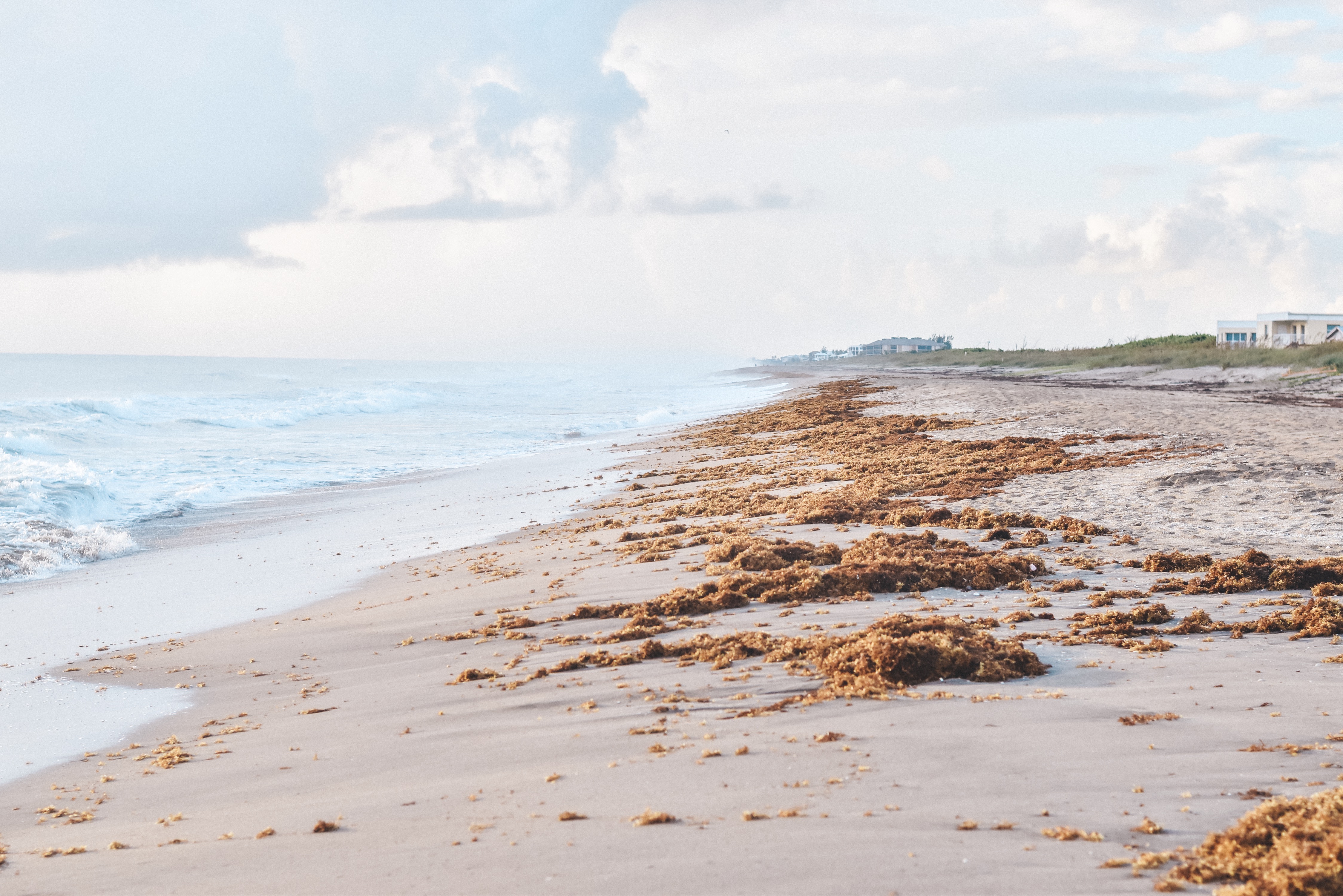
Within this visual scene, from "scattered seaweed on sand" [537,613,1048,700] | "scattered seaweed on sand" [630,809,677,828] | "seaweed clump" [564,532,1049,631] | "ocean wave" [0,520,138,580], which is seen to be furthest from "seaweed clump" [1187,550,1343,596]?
"ocean wave" [0,520,138,580]

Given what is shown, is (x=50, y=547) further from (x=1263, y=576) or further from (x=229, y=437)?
(x=229, y=437)

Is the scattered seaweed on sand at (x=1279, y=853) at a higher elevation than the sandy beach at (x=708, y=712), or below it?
higher

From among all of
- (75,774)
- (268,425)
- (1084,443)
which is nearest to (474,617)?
(75,774)

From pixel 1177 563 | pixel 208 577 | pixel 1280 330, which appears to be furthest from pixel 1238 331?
pixel 208 577

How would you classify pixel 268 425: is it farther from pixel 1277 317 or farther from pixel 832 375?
pixel 1277 317

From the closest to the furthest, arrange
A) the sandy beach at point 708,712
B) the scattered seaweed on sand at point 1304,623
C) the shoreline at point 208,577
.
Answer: the sandy beach at point 708,712
the scattered seaweed on sand at point 1304,623
the shoreline at point 208,577

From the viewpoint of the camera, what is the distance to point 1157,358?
51156 millimetres

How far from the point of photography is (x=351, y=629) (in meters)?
7.00

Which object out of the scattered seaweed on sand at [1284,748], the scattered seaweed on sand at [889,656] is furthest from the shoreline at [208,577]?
the scattered seaweed on sand at [1284,748]

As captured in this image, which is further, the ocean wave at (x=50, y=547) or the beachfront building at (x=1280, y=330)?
the beachfront building at (x=1280, y=330)

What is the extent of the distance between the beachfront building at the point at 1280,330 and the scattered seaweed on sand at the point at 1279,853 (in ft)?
185

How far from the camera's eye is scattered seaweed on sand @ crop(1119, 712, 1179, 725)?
381 centimetres

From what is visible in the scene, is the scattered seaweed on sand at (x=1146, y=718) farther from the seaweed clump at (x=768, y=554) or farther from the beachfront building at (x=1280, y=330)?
the beachfront building at (x=1280, y=330)

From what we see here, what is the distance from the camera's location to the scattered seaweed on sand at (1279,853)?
239 cm
